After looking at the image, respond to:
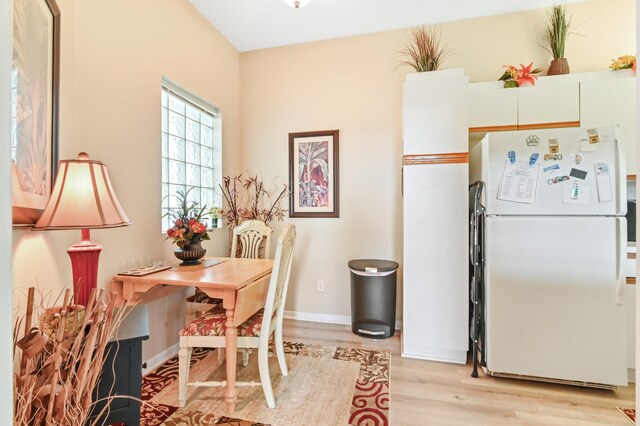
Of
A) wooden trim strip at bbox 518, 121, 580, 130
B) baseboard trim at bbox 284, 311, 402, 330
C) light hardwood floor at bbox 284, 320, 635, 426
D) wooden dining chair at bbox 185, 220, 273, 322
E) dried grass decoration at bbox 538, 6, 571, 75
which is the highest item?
dried grass decoration at bbox 538, 6, 571, 75

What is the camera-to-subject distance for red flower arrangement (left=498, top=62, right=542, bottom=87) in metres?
2.46

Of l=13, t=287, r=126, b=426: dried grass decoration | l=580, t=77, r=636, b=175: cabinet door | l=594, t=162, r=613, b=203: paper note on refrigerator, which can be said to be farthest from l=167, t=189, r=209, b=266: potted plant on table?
l=580, t=77, r=636, b=175: cabinet door

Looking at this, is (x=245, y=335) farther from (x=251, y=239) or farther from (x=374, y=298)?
(x=374, y=298)

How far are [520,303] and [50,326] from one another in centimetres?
258

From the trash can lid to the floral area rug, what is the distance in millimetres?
700

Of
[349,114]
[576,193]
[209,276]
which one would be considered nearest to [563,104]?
[576,193]

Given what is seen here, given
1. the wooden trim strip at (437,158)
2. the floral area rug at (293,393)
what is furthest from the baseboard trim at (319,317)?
the wooden trim strip at (437,158)

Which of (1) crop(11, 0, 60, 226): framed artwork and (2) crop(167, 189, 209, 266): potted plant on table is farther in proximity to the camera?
(2) crop(167, 189, 209, 266): potted plant on table

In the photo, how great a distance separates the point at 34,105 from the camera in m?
1.25

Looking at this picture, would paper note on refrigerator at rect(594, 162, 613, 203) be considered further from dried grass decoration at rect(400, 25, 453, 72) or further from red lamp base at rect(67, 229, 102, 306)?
red lamp base at rect(67, 229, 102, 306)

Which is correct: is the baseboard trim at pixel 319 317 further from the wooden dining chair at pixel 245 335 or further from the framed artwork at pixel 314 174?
the wooden dining chair at pixel 245 335

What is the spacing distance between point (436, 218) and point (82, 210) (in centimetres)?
229

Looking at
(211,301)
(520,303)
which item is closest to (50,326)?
(211,301)

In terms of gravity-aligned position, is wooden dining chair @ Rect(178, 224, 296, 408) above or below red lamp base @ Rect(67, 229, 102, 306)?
below
